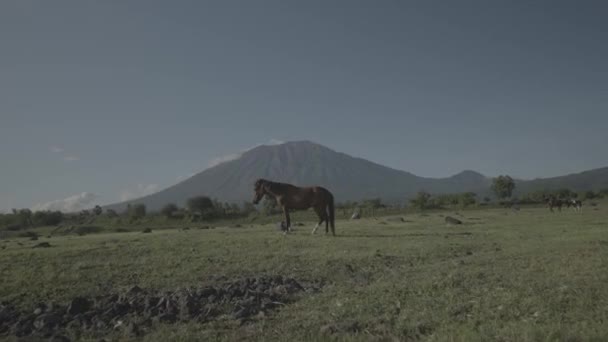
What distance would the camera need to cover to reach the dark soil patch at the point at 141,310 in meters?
5.35

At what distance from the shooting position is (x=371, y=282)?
7.64 meters

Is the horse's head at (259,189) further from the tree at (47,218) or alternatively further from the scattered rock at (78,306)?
the tree at (47,218)

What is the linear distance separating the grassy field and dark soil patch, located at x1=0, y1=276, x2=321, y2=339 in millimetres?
192

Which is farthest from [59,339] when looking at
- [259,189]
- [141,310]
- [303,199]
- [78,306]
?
[259,189]

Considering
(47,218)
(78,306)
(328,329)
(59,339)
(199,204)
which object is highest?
(199,204)

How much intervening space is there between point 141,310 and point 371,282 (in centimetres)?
398

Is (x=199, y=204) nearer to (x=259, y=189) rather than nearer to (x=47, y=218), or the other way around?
(x=47, y=218)

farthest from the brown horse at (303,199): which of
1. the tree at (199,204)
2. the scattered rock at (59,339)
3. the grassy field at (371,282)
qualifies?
the tree at (199,204)

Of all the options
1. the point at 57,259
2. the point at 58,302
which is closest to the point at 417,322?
the point at 58,302

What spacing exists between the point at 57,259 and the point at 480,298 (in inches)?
406

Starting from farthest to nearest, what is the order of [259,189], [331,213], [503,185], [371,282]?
[503,185], [259,189], [331,213], [371,282]

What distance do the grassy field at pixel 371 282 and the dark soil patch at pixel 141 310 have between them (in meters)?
0.19

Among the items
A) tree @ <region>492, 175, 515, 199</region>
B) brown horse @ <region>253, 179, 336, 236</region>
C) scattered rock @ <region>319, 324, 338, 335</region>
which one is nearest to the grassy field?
scattered rock @ <region>319, 324, 338, 335</region>

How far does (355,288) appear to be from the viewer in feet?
23.4
